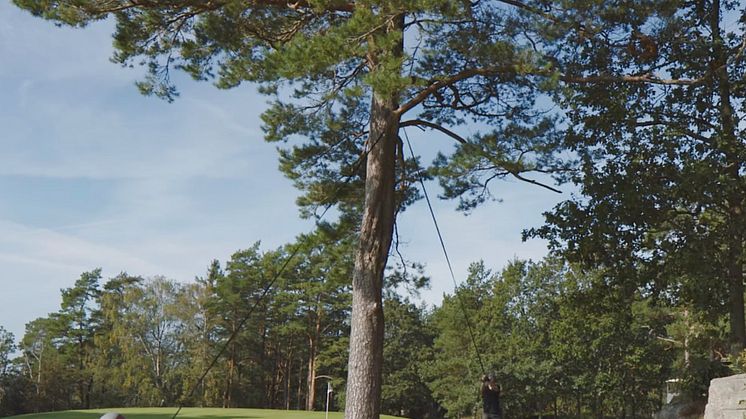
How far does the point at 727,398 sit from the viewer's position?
7332 millimetres

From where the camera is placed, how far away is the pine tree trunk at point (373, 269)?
6625 mm

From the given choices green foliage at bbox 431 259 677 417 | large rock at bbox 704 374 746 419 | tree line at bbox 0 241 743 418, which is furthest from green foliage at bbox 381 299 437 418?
large rock at bbox 704 374 746 419

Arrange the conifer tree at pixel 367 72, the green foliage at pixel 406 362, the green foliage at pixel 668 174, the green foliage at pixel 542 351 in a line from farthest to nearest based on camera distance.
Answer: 1. the green foliage at pixel 406 362
2. the green foliage at pixel 542 351
3. the green foliage at pixel 668 174
4. the conifer tree at pixel 367 72

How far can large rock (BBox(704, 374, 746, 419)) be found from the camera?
7.12 m

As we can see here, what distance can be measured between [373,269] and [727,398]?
14.3 feet

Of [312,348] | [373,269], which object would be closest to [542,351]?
[312,348]

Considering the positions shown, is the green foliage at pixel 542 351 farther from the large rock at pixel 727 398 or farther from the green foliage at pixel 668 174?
the large rock at pixel 727 398

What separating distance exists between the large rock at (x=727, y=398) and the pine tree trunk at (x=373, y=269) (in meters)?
4.01

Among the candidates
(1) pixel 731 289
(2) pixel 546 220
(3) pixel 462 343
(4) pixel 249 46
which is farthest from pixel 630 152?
(3) pixel 462 343

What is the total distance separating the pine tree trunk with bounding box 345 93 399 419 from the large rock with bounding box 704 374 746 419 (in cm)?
401

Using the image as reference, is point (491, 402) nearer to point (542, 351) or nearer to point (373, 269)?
point (373, 269)

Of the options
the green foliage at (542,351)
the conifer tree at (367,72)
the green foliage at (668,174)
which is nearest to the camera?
the conifer tree at (367,72)

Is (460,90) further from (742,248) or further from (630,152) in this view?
(742,248)

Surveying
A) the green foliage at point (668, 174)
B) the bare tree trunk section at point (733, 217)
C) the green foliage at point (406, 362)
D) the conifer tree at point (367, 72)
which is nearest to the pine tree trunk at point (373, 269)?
the conifer tree at point (367, 72)
